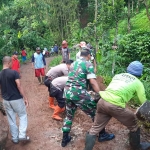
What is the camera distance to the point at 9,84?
188 inches

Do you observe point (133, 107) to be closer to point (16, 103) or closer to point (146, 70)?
point (16, 103)

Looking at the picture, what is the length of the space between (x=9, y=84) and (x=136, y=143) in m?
2.52

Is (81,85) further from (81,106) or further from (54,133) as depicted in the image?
(54,133)

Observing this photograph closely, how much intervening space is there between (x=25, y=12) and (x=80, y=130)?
80.3 feet

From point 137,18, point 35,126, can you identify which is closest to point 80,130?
point 35,126

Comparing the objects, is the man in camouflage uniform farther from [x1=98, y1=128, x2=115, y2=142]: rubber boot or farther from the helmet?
the helmet

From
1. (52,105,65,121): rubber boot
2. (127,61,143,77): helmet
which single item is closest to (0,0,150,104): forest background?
(52,105,65,121): rubber boot

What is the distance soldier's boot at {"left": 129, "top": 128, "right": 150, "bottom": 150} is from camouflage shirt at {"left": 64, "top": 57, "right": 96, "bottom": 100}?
1.04m

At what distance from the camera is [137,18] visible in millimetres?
24703

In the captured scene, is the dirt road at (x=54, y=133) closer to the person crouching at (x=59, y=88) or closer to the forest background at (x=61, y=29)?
the person crouching at (x=59, y=88)

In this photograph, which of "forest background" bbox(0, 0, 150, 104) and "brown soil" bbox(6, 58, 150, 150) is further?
"forest background" bbox(0, 0, 150, 104)

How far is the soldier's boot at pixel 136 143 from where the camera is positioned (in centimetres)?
436

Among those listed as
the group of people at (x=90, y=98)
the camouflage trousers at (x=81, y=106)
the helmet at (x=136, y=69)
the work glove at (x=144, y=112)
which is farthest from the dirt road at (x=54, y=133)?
the helmet at (x=136, y=69)

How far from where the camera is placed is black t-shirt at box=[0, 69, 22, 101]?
15.5 feet
